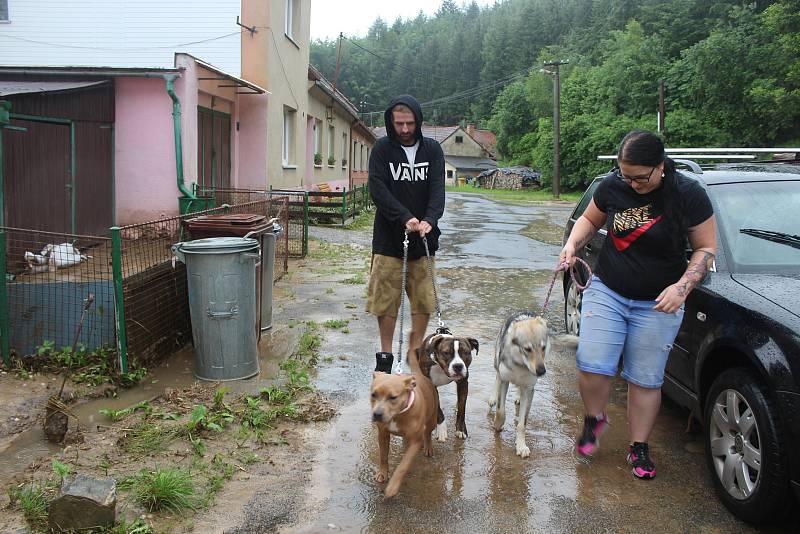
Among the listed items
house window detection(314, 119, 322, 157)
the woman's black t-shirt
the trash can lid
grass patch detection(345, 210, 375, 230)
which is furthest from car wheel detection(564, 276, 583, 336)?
house window detection(314, 119, 322, 157)

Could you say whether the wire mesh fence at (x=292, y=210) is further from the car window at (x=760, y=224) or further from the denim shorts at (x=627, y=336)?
the denim shorts at (x=627, y=336)

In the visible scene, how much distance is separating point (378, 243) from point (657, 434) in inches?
95.5

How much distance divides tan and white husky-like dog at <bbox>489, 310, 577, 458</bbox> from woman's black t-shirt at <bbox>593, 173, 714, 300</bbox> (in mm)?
541

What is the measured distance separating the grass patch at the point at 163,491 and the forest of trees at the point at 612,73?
40.9 metres

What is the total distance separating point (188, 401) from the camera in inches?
191

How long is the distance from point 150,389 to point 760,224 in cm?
457

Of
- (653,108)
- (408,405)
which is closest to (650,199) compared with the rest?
(408,405)

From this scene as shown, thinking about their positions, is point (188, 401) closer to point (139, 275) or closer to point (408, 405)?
point (139, 275)

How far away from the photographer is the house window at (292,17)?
723 inches

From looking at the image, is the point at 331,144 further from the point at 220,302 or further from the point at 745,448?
the point at 745,448

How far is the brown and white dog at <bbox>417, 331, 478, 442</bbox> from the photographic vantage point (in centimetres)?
416

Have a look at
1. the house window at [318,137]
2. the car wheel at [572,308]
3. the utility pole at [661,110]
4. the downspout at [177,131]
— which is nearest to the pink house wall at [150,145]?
the downspout at [177,131]

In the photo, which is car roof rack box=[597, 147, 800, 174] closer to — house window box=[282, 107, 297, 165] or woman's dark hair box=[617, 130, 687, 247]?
woman's dark hair box=[617, 130, 687, 247]

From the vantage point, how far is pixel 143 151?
492 inches
